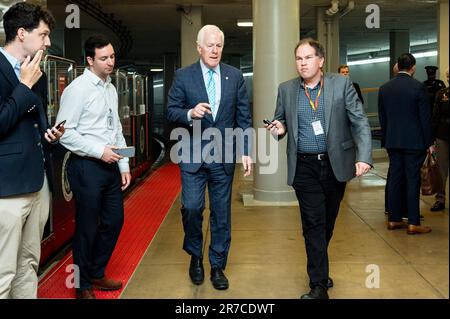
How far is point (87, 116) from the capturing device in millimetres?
3451

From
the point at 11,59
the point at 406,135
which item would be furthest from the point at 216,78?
the point at 406,135

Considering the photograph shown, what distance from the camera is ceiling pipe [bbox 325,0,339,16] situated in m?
11.5

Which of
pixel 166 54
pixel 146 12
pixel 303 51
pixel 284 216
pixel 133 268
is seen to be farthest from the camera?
pixel 166 54

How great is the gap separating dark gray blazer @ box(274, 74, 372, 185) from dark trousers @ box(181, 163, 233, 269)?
504mm

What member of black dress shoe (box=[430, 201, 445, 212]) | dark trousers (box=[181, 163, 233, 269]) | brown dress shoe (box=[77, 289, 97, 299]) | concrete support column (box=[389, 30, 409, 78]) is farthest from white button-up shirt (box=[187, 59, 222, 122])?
concrete support column (box=[389, 30, 409, 78])

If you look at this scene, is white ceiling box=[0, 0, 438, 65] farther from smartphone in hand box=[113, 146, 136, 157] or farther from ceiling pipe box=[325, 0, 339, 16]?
smartphone in hand box=[113, 146, 136, 157]

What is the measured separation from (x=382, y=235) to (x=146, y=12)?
9500mm

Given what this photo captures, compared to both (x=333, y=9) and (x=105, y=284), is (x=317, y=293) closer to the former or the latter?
(x=105, y=284)

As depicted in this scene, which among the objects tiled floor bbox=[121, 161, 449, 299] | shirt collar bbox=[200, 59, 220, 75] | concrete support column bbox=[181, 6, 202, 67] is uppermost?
concrete support column bbox=[181, 6, 202, 67]
